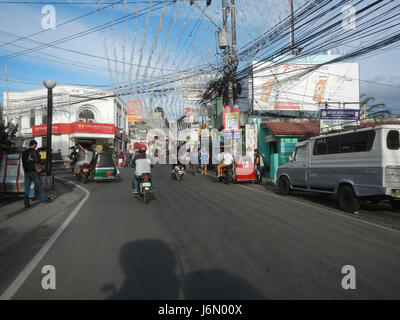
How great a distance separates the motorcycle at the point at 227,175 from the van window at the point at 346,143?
5811mm

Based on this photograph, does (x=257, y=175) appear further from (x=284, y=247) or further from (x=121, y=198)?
(x=284, y=247)

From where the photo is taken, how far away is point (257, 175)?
15969 millimetres

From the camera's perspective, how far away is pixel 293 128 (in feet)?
58.3

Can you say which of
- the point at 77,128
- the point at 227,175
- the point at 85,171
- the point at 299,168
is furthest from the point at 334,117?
the point at 77,128

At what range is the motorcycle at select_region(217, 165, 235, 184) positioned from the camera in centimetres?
1548

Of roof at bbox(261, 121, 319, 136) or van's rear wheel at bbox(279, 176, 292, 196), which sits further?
roof at bbox(261, 121, 319, 136)

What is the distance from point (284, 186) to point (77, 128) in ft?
100

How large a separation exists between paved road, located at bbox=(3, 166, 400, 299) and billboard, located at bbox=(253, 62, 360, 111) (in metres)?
16.5

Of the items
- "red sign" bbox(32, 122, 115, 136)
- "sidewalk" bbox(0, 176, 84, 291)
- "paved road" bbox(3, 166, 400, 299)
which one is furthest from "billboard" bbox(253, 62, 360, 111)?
"red sign" bbox(32, 122, 115, 136)

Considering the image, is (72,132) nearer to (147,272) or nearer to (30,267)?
(30,267)

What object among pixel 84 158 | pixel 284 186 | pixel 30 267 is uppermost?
pixel 84 158

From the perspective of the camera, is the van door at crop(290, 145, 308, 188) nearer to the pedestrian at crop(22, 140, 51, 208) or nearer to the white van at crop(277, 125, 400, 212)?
the white van at crop(277, 125, 400, 212)
